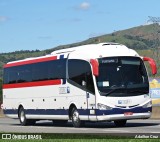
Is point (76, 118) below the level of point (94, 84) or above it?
below

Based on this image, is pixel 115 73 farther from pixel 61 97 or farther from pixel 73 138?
pixel 73 138

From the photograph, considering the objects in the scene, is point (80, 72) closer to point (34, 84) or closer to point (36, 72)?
point (36, 72)

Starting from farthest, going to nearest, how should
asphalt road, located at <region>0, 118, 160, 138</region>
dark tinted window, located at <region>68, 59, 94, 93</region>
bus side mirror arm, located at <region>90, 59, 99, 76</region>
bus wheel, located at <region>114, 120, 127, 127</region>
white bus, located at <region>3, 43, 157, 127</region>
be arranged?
1. bus wheel, located at <region>114, 120, 127, 127</region>
2. dark tinted window, located at <region>68, 59, 94, 93</region>
3. white bus, located at <region>3, 43, 157, 127</region>
4. bus side mirror arm, located at <region>90, 59, 99, 76</region>
5. asphalt road, located at <region>0, 118, 160, 138</region>

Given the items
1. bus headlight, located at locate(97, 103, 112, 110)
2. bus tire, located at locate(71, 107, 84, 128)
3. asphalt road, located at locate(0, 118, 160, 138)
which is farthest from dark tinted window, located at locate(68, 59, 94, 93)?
asphalt road, located at locate(0, 118, 160, 138)

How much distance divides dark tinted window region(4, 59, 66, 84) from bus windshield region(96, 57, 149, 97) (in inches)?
112

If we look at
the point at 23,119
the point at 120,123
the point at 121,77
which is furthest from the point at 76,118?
the point at 23,119

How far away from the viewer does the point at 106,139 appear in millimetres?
15781

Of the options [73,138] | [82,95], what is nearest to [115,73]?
[82,95]

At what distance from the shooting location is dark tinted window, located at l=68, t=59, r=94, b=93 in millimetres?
24062

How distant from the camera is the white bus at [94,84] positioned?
77.1 feet

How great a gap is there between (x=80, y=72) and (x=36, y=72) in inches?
194

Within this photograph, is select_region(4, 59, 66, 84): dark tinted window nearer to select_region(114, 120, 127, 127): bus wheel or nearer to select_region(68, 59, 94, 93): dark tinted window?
select_region(68, 59, 94, 93): dark tinted window

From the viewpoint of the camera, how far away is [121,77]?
23.7 metres

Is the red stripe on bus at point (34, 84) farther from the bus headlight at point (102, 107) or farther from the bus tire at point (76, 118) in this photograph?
the bus headlight at point (102, 107)
